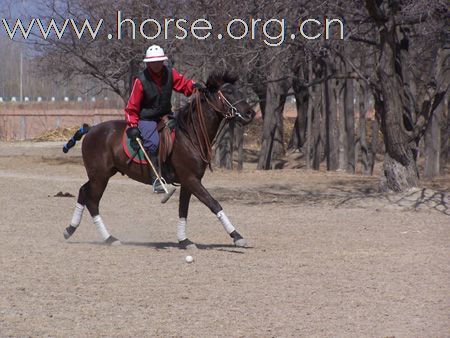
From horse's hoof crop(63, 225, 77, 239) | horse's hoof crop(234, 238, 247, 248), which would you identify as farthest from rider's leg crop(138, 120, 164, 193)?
horse's hoof crop(63, 225, 77, 239)

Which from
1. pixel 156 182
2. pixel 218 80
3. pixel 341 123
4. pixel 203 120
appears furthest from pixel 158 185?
pixel 341 123

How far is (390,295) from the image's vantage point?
9.55 m

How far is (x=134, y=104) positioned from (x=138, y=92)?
167mm

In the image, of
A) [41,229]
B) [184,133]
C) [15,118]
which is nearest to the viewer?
[184,133]

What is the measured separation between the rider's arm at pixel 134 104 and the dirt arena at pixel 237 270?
1.72 m

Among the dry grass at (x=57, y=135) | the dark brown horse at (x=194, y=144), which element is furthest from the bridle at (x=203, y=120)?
the dry grass at (x=57, y=135)

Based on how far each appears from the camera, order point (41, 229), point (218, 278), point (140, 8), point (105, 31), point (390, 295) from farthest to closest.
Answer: point (105, 31), point (140, 8), point (41, 229), point (218, 278), point (390, 295)

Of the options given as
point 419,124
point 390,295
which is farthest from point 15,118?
point 390,295

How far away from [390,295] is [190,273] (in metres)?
2.45

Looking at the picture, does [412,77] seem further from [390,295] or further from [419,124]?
[390,295]

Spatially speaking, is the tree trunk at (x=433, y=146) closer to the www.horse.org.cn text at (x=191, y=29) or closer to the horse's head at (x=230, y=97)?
the www.horse.org.cn text at (x=191, y=29)

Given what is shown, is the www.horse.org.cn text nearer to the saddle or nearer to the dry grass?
the saddle

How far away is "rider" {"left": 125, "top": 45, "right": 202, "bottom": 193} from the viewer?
12.9 m

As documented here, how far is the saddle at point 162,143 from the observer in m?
12.9
